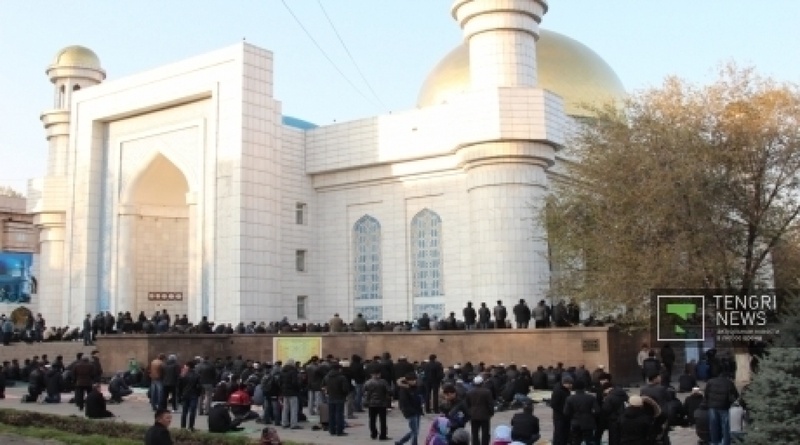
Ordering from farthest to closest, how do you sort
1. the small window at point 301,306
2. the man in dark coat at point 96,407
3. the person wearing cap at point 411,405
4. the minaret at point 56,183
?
the minaret at point 56,183 < the small window at point 301,306 < the man in dark coat at point 96,407 < the person wearing cap at point 411,405

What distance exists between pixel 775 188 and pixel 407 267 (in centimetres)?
1410

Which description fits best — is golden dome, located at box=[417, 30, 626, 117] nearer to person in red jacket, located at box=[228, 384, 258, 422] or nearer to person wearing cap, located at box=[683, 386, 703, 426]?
person in red jacket, located at box=[228, 384, 258, 422]

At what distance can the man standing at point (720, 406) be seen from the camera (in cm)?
1102

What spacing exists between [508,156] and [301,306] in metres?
9.78

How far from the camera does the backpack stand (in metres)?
14.8

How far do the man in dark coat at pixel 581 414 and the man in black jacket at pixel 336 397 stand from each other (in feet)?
13.1

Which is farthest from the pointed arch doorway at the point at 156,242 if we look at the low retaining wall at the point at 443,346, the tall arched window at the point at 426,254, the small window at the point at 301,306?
the tall arched window at the point at 426,254

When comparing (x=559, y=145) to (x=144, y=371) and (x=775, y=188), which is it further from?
(x=144, y=371)

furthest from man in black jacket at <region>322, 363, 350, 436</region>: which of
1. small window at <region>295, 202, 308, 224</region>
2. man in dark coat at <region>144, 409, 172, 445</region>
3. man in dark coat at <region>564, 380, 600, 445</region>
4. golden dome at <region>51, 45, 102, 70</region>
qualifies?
golden dome at <region>51, 45, 102, 70</region>

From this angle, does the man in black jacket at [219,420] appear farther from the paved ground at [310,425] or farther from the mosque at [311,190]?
the mosque at [311,190]

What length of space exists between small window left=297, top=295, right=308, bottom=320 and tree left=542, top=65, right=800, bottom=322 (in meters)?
13.8

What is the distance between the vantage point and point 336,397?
13398 mm

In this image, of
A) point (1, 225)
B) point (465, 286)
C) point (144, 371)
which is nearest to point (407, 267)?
point (465, 286)

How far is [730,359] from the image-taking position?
64.6 feet
